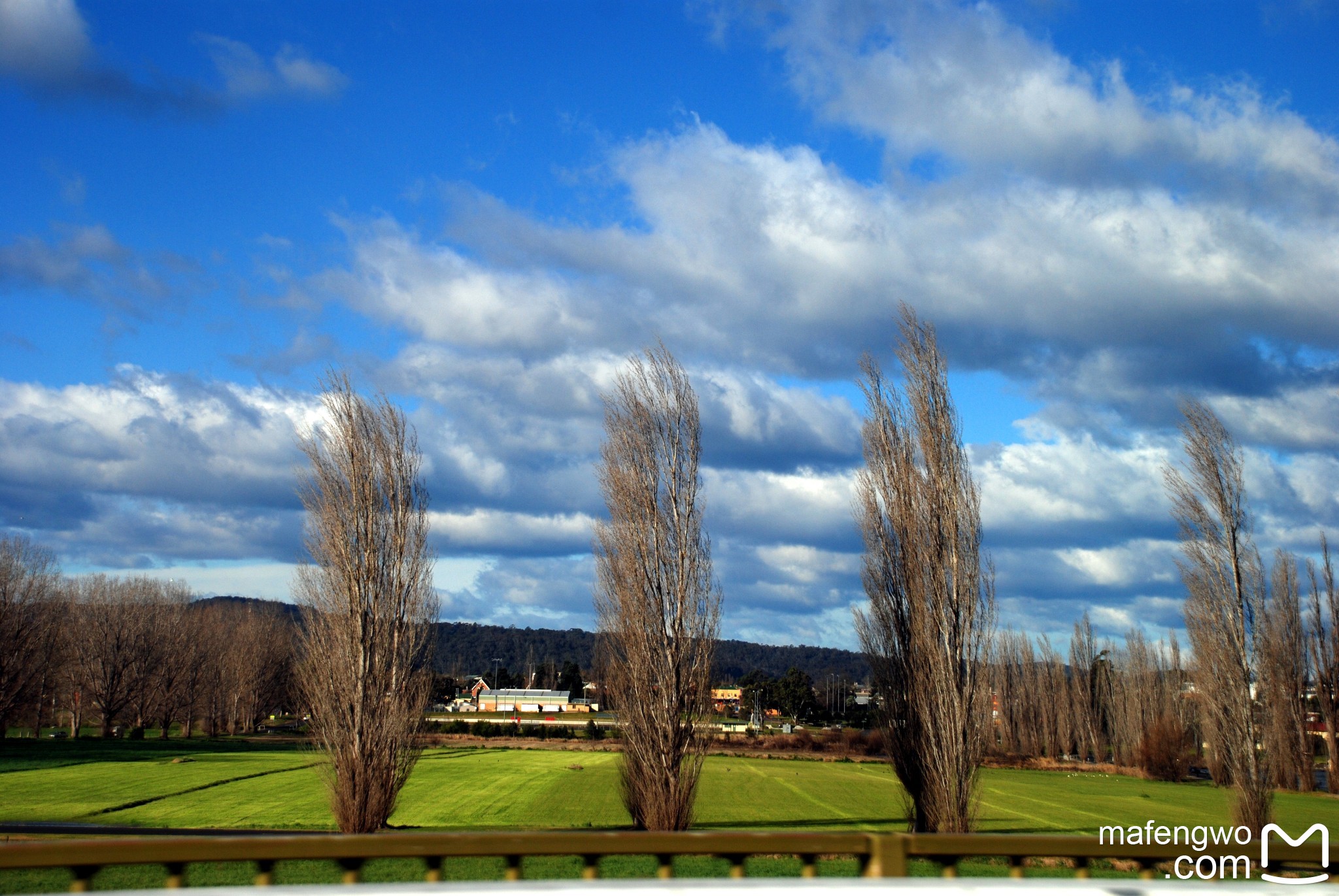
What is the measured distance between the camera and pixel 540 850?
577cm

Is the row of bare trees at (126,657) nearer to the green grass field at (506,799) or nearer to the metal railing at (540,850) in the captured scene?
the green grass field at (506,799)

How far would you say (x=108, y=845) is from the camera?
4.92 m

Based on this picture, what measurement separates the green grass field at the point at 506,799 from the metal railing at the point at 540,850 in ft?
25.9

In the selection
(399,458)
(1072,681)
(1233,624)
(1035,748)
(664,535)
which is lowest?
(1035,748)

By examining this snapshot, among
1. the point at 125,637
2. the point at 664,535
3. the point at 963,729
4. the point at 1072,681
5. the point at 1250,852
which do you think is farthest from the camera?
the point at 1072,681

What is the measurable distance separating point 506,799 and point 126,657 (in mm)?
Result: 49674

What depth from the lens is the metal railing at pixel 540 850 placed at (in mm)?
4965

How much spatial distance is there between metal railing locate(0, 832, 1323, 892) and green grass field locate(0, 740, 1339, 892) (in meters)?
7.88

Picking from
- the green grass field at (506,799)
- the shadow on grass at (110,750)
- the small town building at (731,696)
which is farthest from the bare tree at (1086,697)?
the shadow on grass at (110,750)

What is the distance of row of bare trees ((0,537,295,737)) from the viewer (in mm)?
57594

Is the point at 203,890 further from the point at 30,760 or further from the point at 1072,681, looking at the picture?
the point at 1072,681

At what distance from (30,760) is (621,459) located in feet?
140

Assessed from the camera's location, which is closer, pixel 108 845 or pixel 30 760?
pixel 108 845

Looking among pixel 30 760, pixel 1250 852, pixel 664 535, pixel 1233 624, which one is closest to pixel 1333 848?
pixel 1250 852
